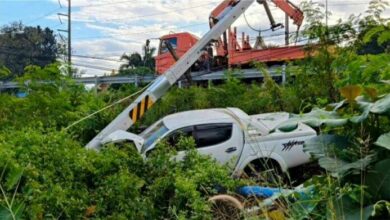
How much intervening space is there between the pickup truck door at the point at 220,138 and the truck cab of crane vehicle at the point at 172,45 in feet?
30.1

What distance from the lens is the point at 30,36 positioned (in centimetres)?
4081

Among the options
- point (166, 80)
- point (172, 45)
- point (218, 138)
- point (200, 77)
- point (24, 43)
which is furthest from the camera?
point (24, 43)

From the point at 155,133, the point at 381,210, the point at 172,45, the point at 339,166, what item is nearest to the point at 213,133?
the point at 155,133

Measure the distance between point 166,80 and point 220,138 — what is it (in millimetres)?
1583

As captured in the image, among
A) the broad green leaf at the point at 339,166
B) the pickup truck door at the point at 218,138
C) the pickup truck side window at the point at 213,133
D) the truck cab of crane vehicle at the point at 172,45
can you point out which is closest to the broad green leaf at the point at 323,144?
the broad green leaf at the point at 339,166

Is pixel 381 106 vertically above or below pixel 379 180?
above

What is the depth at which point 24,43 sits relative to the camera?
39438 mm

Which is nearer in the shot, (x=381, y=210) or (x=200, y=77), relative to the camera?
(x=381, y=210)

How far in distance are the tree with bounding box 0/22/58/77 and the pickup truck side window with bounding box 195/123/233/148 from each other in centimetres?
3059

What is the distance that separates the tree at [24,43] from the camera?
36.4m

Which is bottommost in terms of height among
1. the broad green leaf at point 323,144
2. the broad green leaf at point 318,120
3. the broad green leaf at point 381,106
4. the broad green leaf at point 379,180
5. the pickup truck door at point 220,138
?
the pickup truck door at point 220,138

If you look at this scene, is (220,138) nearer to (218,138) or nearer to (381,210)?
(218,138)

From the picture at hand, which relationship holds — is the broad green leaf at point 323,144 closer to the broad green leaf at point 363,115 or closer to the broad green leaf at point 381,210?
the broad green leaf at point 363,115

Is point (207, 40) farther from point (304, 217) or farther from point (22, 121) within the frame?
point (304, 217)
